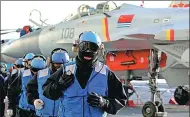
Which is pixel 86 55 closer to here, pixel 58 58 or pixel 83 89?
pixel 83 89

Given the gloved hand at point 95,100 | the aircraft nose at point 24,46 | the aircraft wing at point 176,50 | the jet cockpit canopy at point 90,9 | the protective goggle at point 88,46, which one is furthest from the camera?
the aircraft nose at point 24,46

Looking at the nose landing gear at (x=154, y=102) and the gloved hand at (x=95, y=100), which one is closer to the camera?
the gloved hand at (x=95, y=100)

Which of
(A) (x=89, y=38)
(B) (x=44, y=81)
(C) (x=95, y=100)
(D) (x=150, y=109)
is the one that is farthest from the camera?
(D) (x=150, y=109)

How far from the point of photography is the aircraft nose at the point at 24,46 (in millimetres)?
13703

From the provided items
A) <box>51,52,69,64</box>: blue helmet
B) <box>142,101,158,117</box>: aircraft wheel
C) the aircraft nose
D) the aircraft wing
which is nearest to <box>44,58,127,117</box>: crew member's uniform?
<box>51,52,69,64</box>: blue helmet

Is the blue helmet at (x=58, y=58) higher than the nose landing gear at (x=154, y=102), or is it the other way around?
the blue helmet at (x=58, y=58)

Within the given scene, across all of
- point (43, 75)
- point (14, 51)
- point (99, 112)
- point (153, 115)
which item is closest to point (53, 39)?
point (14, 51)

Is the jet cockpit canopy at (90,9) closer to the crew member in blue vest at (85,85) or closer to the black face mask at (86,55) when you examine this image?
the crew member in blue vest at (85,85)

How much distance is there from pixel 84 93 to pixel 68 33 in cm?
914

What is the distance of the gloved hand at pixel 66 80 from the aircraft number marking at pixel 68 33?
8.98 meters

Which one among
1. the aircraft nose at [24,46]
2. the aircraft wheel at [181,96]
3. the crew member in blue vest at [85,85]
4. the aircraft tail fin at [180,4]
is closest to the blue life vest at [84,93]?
the crew member in blue vest at [85,85]

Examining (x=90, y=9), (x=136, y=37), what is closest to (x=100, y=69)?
(x=136, y=37)

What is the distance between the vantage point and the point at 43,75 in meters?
5.12

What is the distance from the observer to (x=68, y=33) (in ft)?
41.2
